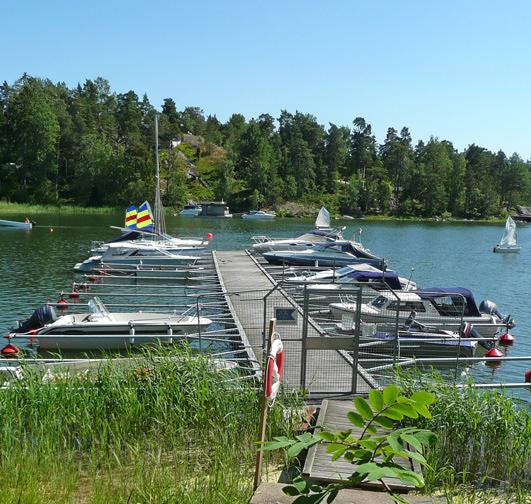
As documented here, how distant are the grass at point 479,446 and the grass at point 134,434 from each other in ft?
6.78

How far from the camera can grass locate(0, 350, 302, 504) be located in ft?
20.2

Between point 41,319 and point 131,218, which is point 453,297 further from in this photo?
point 131,218

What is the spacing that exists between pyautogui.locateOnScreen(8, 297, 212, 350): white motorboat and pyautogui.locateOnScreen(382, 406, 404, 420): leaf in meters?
13.1

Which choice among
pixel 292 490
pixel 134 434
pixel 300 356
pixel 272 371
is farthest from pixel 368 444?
pixel 300 356

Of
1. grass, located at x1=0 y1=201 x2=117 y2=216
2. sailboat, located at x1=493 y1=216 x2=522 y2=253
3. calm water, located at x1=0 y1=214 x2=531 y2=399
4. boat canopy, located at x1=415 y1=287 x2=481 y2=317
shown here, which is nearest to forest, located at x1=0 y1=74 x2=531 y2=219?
grass, located at x1=0 y1=201 x2=117 y2=216

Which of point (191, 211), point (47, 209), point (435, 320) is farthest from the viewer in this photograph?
point (191, 211)

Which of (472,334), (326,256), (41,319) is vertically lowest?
(472,334)

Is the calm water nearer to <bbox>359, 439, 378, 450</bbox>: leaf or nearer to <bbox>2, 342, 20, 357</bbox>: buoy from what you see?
<bbox>2, 342, 20, 357</bbox>: buoy

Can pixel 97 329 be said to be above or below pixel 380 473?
below

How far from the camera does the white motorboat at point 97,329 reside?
16406mm

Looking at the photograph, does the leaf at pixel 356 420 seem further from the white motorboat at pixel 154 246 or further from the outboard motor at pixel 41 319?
the white motorboat at pixel 154 246

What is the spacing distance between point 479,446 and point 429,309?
1038 cm

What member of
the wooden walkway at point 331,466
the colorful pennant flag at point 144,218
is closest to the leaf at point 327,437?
the wooden walkway at point 331,466

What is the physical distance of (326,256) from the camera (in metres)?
33.4
